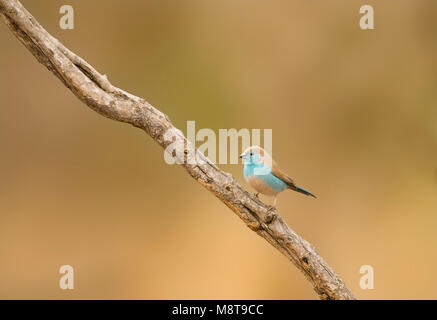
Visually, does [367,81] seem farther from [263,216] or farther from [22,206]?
[22,206]

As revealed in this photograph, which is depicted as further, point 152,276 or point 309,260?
point 152,276

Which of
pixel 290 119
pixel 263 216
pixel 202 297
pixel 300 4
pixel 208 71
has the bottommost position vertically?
pixel 202 297

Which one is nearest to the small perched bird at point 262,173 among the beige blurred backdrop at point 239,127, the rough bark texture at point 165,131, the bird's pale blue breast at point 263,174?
the bird's pale blue breast at point 263,174

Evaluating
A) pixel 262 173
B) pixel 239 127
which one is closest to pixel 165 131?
pixel 262 173

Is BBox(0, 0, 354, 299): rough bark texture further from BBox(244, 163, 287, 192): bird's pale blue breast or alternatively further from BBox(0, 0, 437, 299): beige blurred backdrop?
BBox(0, 0, 437, 299): beige blurred backdrop

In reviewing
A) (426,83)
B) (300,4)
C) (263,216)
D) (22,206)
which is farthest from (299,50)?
(22,206)

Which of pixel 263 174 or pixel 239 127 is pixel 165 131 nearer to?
pixel 263 174

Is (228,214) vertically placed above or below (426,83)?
below
